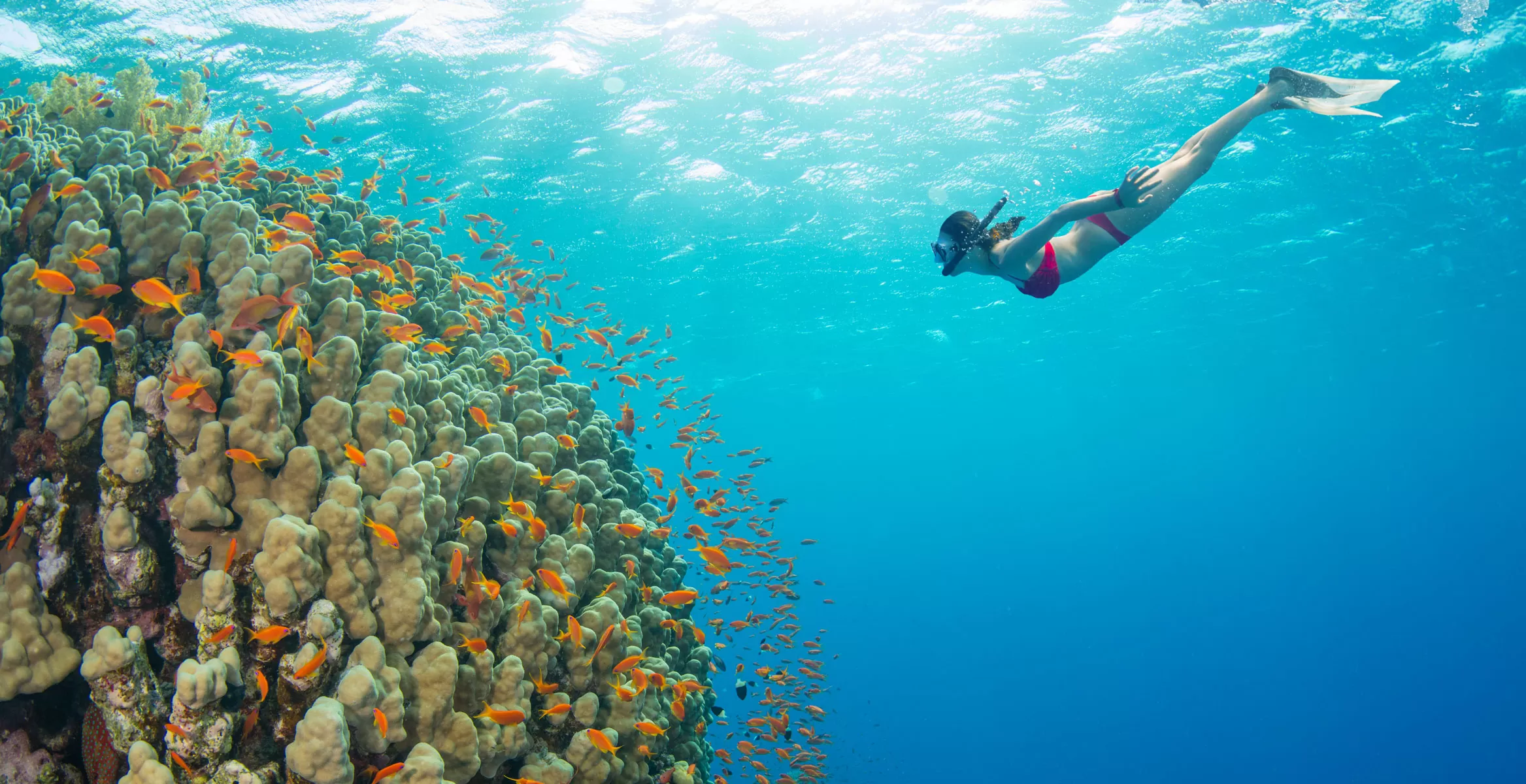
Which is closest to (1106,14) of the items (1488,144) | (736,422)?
(1488,144)

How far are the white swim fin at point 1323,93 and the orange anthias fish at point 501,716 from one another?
7.31 metres

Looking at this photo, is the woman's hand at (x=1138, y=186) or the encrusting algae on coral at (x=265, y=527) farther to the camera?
the woman's hand at (x=1138, y=186)

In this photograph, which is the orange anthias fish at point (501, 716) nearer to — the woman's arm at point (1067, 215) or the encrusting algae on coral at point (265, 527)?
the encrusting algae on coral at point (265, 527)

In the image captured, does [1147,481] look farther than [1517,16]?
Yes

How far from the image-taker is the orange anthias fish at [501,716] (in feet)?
11.8

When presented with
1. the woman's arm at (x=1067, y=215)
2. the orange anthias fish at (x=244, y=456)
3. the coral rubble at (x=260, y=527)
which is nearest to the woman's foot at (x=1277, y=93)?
the woman's arm at (x=1067, y=215)

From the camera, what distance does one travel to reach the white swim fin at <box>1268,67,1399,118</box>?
536 cm

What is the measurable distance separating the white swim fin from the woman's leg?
0.06 m

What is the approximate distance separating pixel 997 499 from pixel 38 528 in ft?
435

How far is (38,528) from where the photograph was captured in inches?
124

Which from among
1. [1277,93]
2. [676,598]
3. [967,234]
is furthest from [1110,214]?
[676,598]

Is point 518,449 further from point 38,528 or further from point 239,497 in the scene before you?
point 38,528

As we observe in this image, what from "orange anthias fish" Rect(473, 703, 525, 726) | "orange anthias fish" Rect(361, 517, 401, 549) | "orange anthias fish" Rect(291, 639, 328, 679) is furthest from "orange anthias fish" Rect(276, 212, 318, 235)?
"orange anthias fish" Rect(473, 703, 525, 726)

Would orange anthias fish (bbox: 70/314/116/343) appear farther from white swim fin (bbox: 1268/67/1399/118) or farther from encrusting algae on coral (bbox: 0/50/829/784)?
white swim fin (bbox: 1268/67/1399/118)
